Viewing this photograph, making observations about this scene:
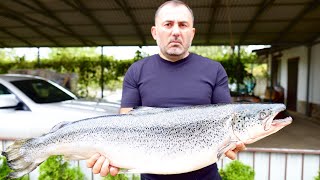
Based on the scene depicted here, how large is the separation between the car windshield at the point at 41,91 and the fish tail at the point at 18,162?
4233 millimetres

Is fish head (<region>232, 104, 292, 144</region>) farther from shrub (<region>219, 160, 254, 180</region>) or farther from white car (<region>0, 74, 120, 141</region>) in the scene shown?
white car (<region>0, 74, 120, 141</region>)

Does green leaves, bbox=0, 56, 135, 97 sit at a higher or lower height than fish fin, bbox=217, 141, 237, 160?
higher

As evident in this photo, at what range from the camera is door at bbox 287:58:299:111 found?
15.7 meters

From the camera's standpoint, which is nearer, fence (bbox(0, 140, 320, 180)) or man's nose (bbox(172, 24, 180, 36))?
man's nose (bbox(172, 24, 180, 36))

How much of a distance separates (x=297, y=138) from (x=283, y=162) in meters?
6.62

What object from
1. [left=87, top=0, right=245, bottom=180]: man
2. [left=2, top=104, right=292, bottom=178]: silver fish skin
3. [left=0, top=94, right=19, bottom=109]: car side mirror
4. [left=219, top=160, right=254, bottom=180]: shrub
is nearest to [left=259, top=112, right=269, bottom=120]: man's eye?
[left=2, top=104, right=292, bottom=178]: silver fish skin

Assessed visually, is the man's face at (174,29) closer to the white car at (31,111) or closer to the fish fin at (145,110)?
the fish fin at (145,110)

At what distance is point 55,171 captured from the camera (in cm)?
375

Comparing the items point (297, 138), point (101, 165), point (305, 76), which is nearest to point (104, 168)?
point (101, 165)

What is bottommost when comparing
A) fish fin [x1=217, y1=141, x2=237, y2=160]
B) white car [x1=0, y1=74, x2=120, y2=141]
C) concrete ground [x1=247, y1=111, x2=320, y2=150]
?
concrete ground [x1=247, y1=111, x2=320, y2=150]

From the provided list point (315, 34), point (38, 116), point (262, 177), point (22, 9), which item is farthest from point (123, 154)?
point (315, 34)

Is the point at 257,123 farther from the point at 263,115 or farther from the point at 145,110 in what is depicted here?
the point at 145,110

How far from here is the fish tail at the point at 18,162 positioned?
195cm

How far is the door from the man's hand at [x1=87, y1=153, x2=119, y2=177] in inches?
593
